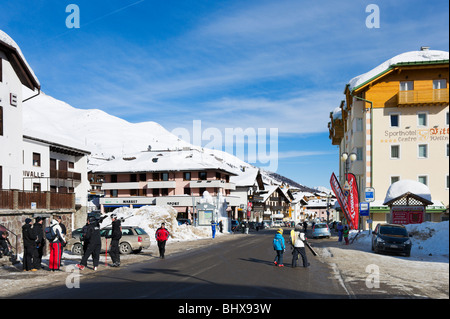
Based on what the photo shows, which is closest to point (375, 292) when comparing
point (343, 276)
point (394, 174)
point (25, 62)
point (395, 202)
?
point (343, 276)

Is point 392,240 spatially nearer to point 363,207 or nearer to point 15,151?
point 363,207

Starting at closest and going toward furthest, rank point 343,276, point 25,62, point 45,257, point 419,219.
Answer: point 343,276 < point 45,257 < point 25,62 < point 419,219

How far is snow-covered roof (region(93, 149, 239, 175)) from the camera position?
71.8 meters

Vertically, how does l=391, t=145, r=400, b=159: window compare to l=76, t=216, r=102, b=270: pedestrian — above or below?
above

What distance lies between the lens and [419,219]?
32875 mm

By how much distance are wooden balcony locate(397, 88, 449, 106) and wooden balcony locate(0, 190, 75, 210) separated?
30.3 m

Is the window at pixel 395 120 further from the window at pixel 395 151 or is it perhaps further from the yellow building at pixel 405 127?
the window at pixel 395 151

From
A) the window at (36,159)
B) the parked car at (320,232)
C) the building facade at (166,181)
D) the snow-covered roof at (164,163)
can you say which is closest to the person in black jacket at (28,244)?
the window at (36,159)

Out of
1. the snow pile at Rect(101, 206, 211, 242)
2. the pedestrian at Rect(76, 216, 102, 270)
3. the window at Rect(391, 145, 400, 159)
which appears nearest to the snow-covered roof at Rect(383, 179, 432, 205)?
the window at Rect(391, 145, 400, 159)

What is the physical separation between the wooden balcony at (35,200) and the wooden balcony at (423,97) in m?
30.3

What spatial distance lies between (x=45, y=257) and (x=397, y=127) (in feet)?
116

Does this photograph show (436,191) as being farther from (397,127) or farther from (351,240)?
(351,240)

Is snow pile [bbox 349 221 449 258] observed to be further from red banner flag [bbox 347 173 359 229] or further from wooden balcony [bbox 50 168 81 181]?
wooden balcony [bbox 50 168 81 181]
